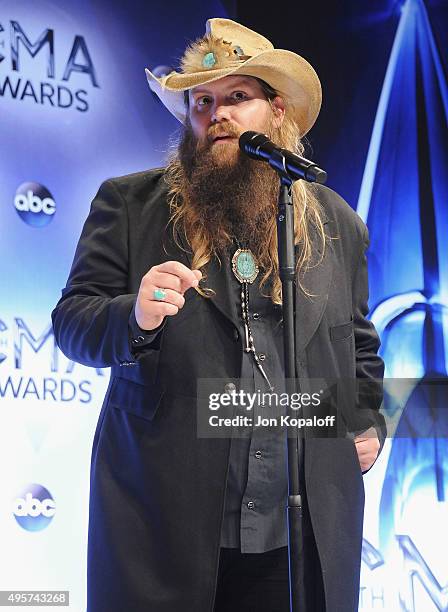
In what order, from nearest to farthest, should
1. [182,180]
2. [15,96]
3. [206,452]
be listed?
[206,452], [182,180], [15,96]

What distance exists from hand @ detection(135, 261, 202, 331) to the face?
0.58m

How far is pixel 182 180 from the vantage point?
2248mm

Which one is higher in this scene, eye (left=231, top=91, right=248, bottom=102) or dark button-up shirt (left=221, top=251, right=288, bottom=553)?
eye (left=231, top=91, right=248, bottom=102)

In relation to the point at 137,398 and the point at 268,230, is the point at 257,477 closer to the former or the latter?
the point at 137,398

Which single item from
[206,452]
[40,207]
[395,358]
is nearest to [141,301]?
[206,452]

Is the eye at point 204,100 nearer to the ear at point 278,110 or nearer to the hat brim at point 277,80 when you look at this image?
the hat brim at point 277,80

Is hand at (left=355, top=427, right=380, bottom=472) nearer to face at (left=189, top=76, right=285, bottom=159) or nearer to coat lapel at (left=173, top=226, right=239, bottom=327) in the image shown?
coat lapel at (left=173, top=226, right=239, bottom=327)

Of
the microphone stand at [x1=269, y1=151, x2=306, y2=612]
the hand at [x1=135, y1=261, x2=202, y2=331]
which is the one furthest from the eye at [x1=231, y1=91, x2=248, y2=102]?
the hand at [x1=135, y1=261, x2=202, y2=331]

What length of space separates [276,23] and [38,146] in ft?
3.64

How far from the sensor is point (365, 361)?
2.27m

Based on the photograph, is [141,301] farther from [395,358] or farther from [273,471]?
[395,358]

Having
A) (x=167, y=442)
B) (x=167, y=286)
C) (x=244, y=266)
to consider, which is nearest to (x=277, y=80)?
(x=244, y=266)

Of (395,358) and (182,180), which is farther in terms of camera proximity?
(395,358)

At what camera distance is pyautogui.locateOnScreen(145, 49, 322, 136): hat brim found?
217 cm
